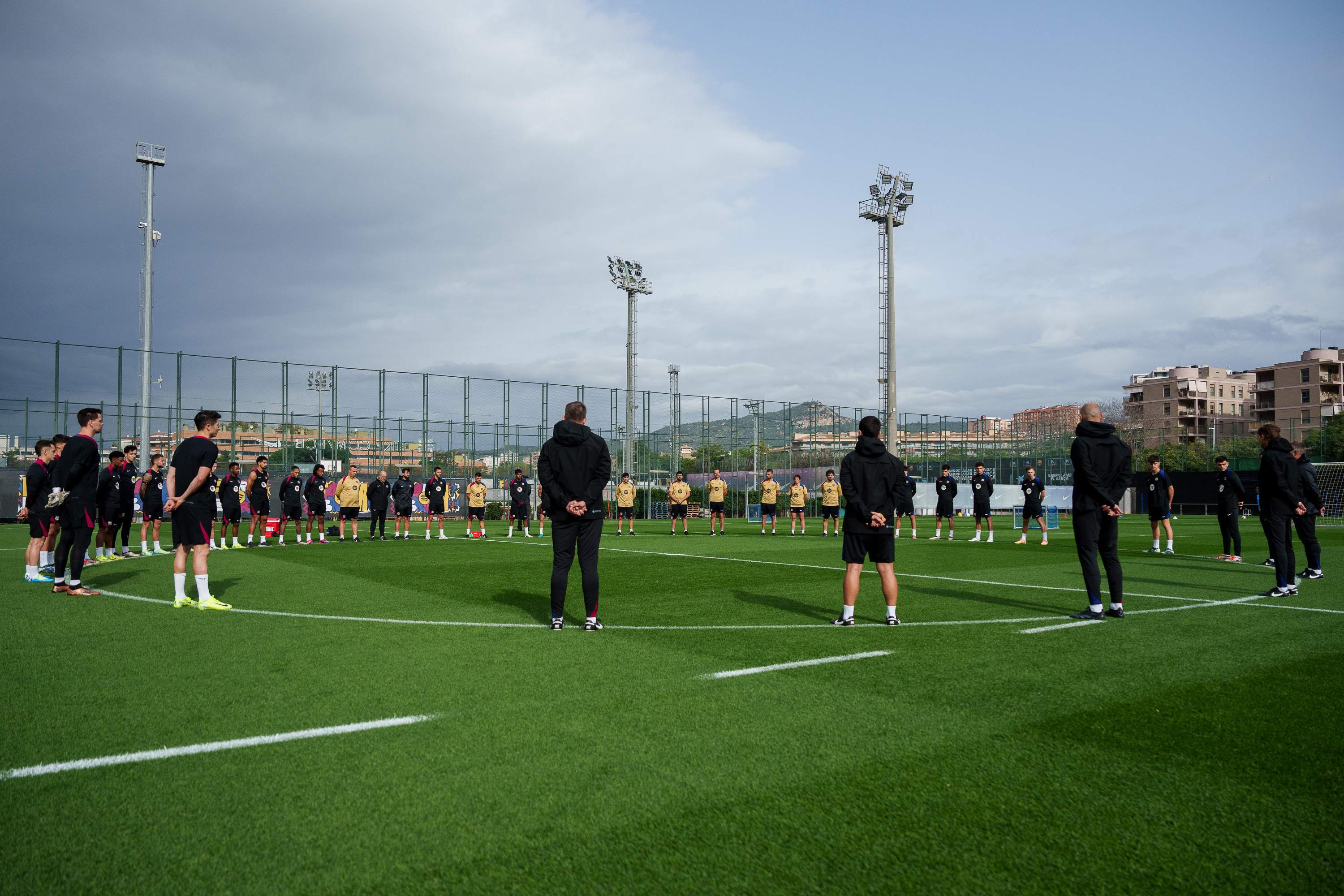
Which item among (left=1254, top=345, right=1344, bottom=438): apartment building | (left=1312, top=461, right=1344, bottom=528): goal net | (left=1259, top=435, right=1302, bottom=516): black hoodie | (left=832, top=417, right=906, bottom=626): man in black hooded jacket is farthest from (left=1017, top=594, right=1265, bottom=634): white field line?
(left=1254, top=345, right=1344, bottom=438): apartment building

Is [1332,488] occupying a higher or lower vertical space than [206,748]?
higher

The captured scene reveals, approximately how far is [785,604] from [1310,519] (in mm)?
7255

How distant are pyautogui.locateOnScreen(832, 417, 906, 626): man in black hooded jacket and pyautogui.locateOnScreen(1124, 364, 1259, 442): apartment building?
109187mm

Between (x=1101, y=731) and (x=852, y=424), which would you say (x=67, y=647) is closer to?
(x=1101, y=731)

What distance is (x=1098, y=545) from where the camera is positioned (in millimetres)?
8281

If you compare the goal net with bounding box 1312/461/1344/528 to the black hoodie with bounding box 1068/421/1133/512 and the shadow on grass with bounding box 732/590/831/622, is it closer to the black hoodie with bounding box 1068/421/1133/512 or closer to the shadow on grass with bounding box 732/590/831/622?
the black hoodie with bounding box 1068/421/1133/512

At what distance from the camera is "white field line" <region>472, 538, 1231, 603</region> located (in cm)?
997

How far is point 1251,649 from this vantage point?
21.3ft

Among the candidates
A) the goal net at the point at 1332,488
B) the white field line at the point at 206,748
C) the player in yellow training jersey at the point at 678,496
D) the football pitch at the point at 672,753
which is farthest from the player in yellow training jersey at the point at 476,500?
the goal net at the point at 1332,488

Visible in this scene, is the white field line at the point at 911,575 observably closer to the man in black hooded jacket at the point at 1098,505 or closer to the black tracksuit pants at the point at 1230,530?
the man in black hooded jacket at the point at 1098,505

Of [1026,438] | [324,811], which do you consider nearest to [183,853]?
[324,811]

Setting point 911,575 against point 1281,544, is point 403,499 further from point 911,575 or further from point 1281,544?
point 1281,544

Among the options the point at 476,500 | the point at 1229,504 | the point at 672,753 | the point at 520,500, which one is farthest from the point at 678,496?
the point at 672,753

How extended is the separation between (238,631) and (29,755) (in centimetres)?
349
